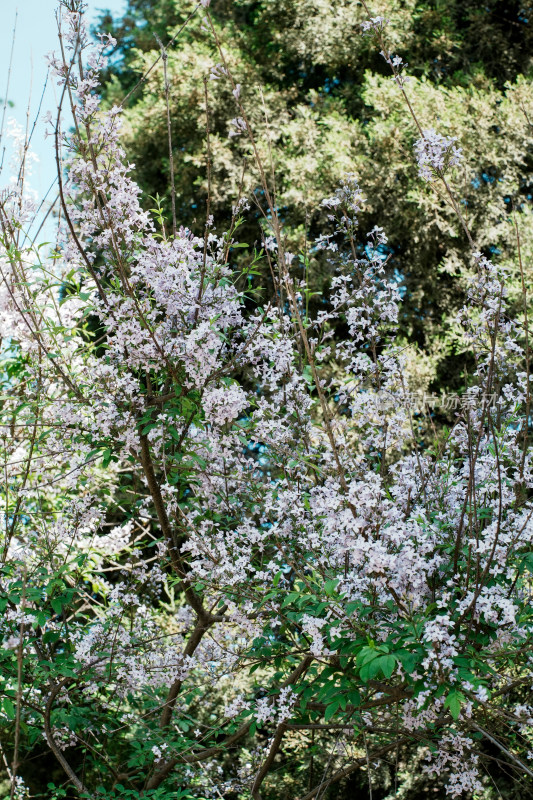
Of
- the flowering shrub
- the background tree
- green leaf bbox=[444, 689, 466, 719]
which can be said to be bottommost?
green leaf bbox=[444, 689, 466, 719]

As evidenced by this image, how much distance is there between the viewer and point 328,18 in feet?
28.1

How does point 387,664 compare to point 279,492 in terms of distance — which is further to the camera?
point 279,492

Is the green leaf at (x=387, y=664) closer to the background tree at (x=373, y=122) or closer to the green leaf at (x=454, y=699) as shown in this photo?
the green leaf at (x=454, y=699)

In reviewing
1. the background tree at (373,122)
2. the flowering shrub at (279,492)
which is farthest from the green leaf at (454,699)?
the background tree at (373,122)

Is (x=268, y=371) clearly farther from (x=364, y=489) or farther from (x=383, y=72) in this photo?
(x=383, y=72)

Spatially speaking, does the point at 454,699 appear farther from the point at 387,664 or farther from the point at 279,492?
the point at 279,492

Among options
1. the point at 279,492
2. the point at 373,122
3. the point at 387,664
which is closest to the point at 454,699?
the point at 387,664

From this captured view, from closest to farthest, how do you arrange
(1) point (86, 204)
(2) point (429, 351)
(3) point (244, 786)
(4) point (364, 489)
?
(4) point (364, 489) < (1) point (86, 204) < (3) point (244, 786) < (2) point (429, 351)

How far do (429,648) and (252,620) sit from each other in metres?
1.02

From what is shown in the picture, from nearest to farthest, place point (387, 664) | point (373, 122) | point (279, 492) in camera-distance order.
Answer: point (387, 664)
point (279, 492)
point (373, 122)

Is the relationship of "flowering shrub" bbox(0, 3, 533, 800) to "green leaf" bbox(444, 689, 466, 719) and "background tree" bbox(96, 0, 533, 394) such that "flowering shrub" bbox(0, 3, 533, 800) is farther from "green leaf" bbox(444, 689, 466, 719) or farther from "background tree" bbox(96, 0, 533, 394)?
"background tree" bbox(96, 0, 533, 394)

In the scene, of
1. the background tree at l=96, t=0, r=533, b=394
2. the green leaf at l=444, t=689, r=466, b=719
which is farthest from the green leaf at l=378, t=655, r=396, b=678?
the background tree at l=96, t=0, r=533, b=394

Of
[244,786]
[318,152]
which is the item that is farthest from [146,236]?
[318,152]

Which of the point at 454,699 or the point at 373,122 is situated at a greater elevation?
the point at 373,122
